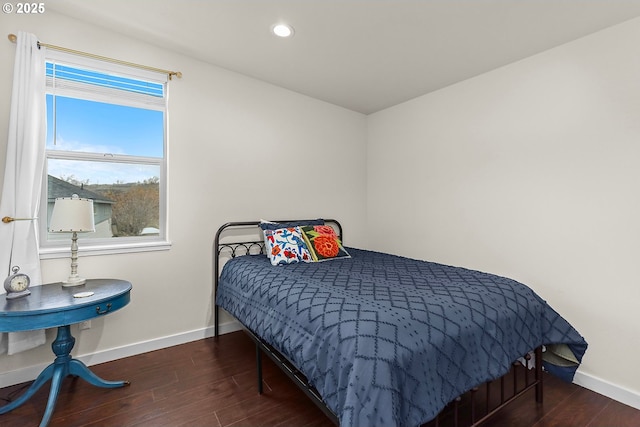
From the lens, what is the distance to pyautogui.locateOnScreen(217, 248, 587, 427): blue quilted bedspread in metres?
1.17

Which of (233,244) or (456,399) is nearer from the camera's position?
(456,399)

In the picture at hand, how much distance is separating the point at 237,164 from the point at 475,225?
2405 mm

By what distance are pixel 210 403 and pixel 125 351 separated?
1.05m

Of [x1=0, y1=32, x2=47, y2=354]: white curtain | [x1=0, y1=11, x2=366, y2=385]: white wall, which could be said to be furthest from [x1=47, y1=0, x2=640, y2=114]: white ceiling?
[x1=0, y1=32, x2=47, y2=354]: white curtain

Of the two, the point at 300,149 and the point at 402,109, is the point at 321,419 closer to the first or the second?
the point at 300,149

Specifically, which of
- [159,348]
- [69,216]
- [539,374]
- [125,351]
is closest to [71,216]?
[69,216]

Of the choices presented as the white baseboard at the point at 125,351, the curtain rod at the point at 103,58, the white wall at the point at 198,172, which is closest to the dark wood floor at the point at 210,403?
the white baseboard at the point at 125,351

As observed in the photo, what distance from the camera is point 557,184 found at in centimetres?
234

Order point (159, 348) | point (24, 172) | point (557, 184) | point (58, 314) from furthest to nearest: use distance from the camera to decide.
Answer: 1. point (159, 348)
2. point (557, 184)
3. point (24, 172)
4. point (58, 314)

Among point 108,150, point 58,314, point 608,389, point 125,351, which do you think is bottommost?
point 608,389

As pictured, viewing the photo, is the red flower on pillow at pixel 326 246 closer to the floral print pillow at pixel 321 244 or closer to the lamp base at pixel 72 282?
the floral print pillow at pixel 321 244

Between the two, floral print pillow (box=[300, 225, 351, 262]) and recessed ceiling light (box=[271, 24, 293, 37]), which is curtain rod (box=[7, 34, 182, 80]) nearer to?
recessed ceiling light (box=[271, 24, 293, 37])

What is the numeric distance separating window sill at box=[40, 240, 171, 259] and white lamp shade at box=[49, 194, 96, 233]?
378mm

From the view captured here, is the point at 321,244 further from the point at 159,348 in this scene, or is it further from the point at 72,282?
the point at 72,282
